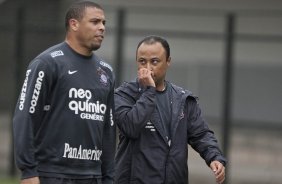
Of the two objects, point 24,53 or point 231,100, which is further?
point 24,53

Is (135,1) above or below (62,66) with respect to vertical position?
above

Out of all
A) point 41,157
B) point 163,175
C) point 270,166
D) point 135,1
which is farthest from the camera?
point 135,1

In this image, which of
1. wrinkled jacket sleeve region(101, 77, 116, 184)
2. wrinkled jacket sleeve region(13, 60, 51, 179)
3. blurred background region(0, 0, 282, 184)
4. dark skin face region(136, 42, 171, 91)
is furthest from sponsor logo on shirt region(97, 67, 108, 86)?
blurred background region(0, 0, 282, 184)

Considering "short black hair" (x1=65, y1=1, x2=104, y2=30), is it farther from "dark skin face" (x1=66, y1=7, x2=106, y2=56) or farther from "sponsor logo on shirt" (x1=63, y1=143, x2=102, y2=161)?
"sponsor logo on shirt" (x1=63, y1=143, x2=102, y2=161)

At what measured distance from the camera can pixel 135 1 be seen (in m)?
16.7

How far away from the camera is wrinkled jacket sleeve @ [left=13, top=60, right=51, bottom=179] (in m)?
5.71

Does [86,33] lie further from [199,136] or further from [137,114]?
[199,136]

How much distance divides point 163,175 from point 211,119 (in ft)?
Result: 22.7

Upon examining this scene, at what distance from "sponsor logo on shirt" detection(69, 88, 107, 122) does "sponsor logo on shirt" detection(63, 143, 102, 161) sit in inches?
8.1

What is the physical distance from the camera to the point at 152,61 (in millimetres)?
6449

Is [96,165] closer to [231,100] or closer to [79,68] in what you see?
[79,68]

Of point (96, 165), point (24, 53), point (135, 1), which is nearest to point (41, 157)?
point (96, 165)

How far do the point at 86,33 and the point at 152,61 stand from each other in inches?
23.8

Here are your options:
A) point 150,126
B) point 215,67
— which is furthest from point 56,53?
point 215,67
